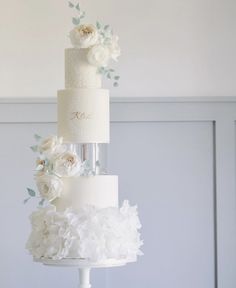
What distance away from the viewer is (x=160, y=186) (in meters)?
3.70

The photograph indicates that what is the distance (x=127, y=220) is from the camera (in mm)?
2408

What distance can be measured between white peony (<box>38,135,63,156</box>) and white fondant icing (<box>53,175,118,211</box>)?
0.36 ft

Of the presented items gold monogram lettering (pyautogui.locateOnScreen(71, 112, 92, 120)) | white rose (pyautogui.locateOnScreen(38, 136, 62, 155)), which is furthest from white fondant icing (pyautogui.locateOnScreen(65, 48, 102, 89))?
white rose (pyautogui.locateOnScreen(38, 136, 62, 155))

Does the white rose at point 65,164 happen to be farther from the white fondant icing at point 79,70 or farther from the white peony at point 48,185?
the white fondant icing at point 79,70

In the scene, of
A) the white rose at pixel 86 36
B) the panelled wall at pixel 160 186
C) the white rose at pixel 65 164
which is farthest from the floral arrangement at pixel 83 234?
the panelled wall at pixel 160 186

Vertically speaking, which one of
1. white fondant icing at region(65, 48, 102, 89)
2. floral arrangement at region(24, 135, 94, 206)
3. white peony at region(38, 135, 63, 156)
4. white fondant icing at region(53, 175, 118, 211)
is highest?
white fondant icing at region(65, 48, 102, 89)

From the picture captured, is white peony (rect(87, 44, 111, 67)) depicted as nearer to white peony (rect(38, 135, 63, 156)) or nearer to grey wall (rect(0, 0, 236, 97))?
white peony (rect(38, 135, 63, 156))

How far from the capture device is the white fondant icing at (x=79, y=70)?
8.20 ft

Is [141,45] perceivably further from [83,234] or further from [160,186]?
[83,234]

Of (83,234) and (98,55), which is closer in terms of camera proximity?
(83,234)

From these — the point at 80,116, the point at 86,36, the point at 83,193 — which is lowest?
the point at 83,193

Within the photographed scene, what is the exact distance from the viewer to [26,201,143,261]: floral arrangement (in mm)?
2305

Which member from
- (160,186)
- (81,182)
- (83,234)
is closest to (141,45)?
(160,186)

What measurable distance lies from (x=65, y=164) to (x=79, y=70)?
0.35 metres
